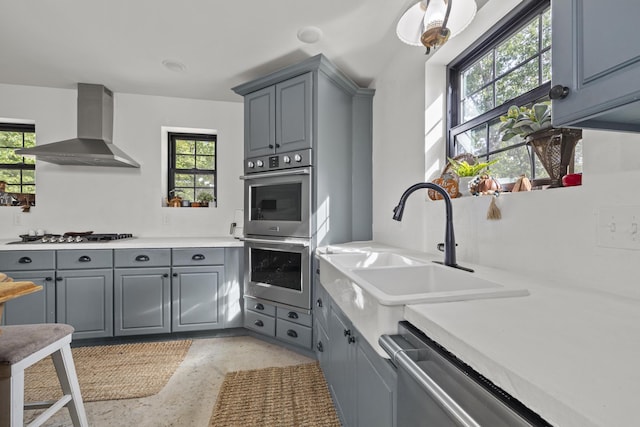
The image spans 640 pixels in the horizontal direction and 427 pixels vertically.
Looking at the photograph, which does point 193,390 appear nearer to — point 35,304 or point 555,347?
point 35,304

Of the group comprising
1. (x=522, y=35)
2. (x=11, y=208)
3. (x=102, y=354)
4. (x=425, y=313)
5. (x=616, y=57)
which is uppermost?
(x=522, y=35)

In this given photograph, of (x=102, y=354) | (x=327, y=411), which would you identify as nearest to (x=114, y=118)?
(x=102, y=354)

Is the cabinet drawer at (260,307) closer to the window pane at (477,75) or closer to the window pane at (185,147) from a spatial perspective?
the window pane at (185,147)

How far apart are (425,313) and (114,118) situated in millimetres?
3558

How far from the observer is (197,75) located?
2.69 m

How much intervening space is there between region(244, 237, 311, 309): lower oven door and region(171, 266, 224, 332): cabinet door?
0.31m

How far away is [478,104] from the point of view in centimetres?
175

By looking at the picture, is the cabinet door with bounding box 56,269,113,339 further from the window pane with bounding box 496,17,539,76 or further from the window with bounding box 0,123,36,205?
the window pane with bounding box 496,17,539,76

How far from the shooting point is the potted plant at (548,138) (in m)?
1.11

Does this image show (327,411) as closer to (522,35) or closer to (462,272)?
(462,272)

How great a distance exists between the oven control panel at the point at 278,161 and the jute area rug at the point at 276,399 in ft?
4.96

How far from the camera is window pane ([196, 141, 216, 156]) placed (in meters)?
3.35

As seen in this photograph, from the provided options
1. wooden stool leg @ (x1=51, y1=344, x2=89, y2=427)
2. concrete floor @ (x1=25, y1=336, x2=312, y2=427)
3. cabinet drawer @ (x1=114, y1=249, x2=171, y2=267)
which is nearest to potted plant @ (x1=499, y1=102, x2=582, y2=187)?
concrete floor @ (x1=25, y1=336, x2=312, y2=427)

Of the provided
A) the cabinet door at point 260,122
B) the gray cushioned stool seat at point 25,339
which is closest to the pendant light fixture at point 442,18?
the cabinet door at point 260,122
